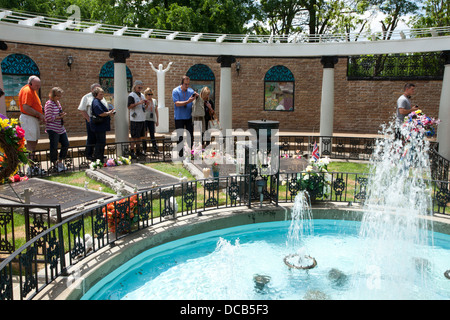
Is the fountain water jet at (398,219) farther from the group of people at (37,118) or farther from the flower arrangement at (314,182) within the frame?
the group of people at (37,118)

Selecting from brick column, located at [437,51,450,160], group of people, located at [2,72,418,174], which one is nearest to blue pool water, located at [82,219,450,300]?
group of people, located at [2,72,418,174]

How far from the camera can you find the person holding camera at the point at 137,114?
10.8 m

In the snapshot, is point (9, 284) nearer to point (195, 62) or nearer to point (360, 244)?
point (360, 244)

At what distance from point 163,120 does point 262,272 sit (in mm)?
10648

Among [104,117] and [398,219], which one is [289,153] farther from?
[398,219]

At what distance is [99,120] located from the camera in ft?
32.1

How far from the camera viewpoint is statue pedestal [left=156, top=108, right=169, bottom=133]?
15116 millimetres

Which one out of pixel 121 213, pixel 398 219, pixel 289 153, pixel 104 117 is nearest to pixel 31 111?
pixel 104 117

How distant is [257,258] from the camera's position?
5.97 metres

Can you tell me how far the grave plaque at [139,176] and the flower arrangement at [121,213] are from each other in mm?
1697

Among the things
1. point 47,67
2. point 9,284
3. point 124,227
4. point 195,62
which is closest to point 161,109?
point 195,62

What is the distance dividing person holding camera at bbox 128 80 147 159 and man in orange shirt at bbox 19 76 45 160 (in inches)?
100

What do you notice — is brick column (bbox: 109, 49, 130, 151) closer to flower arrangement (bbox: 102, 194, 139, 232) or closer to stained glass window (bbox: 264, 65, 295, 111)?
flower arrangement (bbox: 102, 194, 139, 232)

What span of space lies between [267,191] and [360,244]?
198cm
